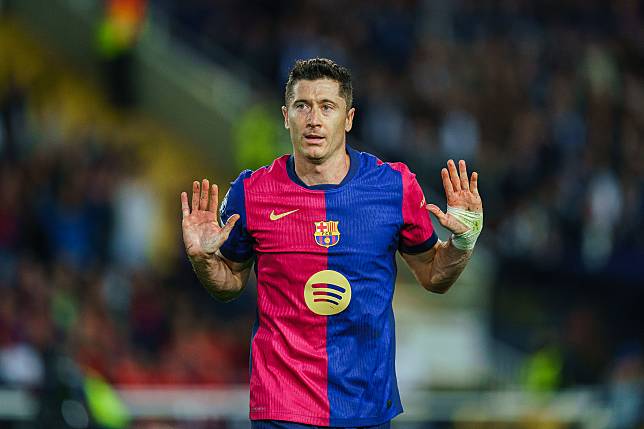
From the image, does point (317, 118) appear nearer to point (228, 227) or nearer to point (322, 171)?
point (322, 171)

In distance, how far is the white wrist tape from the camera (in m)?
5.56

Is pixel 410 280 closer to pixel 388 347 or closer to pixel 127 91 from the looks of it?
pixel 127 91

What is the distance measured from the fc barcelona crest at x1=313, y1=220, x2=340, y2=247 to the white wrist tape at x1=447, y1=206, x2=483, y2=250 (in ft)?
1.57

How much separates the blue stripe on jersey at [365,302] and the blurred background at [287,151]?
440 centimetres

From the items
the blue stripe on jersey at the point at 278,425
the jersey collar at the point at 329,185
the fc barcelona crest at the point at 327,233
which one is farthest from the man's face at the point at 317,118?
the blue stripe on jersey at the point at 278,425

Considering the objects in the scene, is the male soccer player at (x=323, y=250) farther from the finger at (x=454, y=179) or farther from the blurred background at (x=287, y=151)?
the blurred background at (x=287, y=151)

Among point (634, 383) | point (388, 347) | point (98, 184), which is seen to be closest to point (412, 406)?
point (634, 383)

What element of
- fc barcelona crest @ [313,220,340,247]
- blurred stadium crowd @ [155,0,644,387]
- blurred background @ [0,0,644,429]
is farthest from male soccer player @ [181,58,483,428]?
blurred stadium crowd @ [155,0,644,387]

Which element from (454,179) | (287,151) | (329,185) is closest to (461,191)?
(454,179)

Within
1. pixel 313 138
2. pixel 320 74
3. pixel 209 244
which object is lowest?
pixel 209 244

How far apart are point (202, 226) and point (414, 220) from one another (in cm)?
86

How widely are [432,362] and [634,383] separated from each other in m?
3.43

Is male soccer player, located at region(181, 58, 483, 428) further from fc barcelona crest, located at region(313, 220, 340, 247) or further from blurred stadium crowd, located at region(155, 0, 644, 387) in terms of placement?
blurred stadium crowd, located at region(155, 0, 644, 387)

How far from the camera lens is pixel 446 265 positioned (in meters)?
5.65
